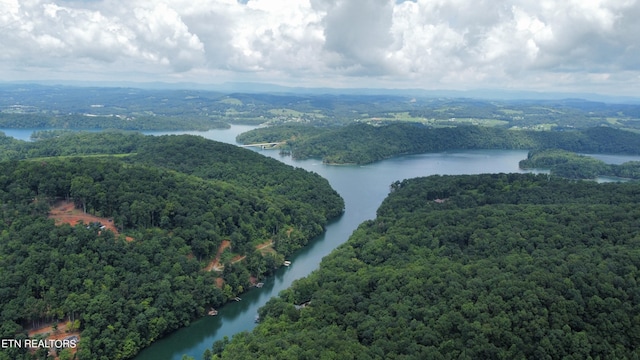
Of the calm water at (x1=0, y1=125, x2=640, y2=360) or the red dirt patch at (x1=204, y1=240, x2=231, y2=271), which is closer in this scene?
the calm water at (x1=0, y1=125, x2=640, y2=360)

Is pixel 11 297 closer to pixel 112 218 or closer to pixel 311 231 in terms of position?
pixel 112 218

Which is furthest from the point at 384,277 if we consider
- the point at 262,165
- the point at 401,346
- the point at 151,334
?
the point at 262,165

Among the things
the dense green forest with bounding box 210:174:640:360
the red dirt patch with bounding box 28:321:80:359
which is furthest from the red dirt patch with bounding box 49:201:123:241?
the dense green forest with bounding box 210:174:640:360

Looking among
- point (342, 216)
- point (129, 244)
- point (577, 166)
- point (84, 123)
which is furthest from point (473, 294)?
point (84, 123)

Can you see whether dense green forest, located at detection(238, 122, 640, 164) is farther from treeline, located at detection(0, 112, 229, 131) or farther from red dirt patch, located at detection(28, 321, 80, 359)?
red dirt patch, located at detection(28, 321, 80, 359)

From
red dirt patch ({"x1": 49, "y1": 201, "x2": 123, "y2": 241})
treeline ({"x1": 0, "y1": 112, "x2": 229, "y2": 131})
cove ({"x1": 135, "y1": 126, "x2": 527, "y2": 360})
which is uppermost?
red dirt patch ({"x1": 49, "y1": 201, "x2": 123, "y2": 241})

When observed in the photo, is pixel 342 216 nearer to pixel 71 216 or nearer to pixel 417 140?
pixel 71 216

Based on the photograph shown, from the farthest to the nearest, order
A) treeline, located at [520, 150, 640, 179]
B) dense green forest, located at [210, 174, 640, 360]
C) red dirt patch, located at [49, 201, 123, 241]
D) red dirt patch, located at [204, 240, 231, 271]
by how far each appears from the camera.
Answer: treeline, located at [520, 150, 640, 179], red dirt patch, located at [204, 240, 231, 271], red dirt patch, located at [49, 201, 123, 241], dense green forest, located at [210, 174, 640, 360]
